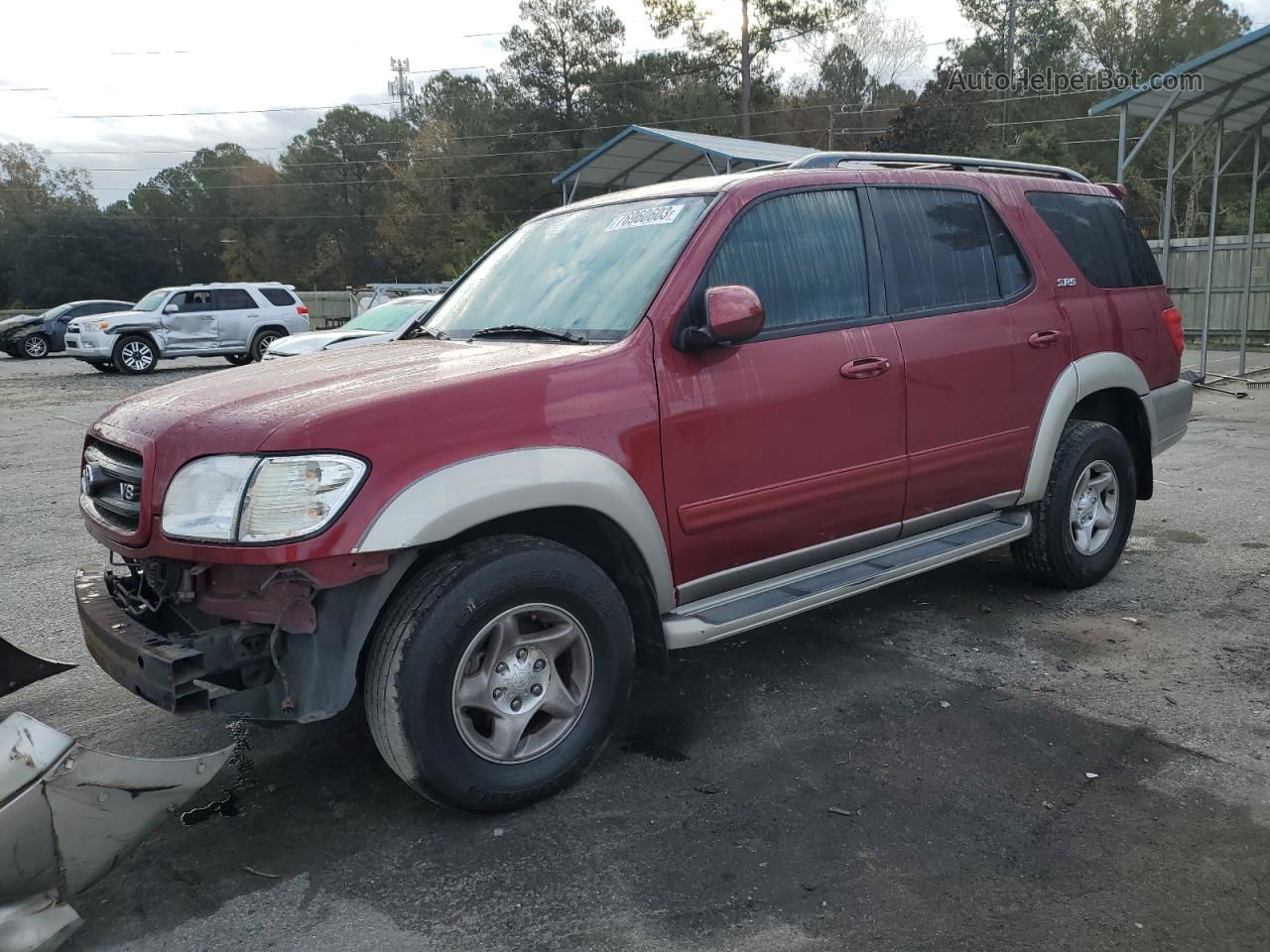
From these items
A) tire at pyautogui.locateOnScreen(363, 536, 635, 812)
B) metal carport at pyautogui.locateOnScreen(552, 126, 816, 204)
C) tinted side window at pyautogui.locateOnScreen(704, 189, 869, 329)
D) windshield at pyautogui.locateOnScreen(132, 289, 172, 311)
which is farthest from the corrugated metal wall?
windshield at pyautogui.locateOnScreen(132, 289, 172, 311)

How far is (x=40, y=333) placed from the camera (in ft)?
92.3

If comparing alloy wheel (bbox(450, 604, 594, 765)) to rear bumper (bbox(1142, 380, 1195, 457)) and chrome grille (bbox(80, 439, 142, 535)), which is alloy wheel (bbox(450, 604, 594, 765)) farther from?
rear bumper (bbox(1142, 380, 1195, 457))

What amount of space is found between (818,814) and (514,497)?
136 centimetres

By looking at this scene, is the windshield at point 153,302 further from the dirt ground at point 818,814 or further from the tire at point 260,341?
the dirt ground at point 818,814

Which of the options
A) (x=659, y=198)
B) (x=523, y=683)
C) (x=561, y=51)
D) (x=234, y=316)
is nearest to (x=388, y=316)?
(x=659, y=198)

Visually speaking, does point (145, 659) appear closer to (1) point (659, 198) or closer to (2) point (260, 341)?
(1) point (659, 198)

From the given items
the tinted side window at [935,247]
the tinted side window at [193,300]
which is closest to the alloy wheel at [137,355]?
the tinted side window at [193,300]

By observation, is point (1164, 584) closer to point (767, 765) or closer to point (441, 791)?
point (767, 765)

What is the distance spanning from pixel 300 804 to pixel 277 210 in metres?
74.8

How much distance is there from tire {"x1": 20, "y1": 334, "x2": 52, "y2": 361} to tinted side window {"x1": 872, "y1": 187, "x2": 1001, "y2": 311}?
2964 cm

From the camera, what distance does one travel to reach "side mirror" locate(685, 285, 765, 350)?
326 cm

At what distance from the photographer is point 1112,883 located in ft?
8.86

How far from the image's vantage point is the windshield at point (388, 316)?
1301cm

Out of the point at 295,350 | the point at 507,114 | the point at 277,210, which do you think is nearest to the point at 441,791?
the point at 295,350
